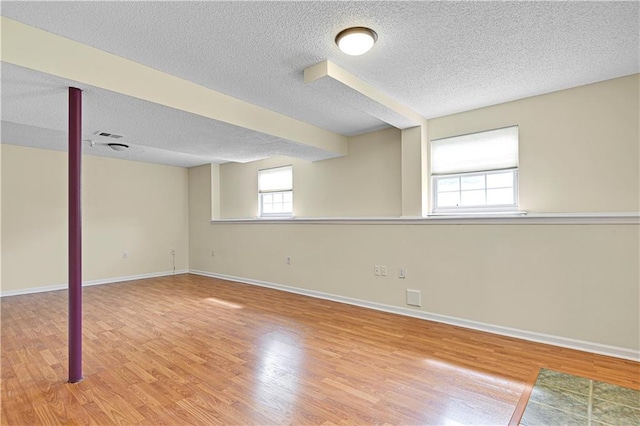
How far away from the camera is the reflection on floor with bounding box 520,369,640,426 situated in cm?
187

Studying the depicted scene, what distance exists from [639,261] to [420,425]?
243cm

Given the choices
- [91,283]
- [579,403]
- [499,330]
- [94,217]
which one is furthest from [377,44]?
[91,283]

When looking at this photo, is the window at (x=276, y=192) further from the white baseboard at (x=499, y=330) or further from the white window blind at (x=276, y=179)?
the white baseboard at (x=499, y=330)

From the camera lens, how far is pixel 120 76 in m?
2.53

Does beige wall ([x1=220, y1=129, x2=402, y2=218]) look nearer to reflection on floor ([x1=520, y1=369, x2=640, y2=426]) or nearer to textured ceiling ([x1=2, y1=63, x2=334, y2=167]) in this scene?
textured ceiling ([x1=2, y1=63, x2=334, y2=167])

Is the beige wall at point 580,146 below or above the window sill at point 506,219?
above

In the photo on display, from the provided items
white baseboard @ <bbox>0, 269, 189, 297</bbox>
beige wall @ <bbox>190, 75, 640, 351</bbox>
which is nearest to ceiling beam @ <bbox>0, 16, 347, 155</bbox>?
beige wall @ <bbox>190, 75, 640, 351</bbox>

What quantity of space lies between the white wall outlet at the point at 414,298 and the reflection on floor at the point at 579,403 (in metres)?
1.53

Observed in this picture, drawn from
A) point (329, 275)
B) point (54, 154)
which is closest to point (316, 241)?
point (329, 275)

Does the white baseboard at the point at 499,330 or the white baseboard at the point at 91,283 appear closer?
the white baseboard at the point at 499,330

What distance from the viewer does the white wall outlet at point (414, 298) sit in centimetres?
381

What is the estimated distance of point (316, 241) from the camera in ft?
16.1

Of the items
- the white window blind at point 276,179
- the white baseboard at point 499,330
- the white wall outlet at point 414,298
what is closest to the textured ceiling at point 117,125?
the white window blind at point 276,179

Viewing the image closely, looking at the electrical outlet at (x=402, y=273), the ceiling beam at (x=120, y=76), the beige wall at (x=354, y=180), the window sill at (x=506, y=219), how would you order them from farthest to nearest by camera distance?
the beige wall at (x=354, y=180)
the electrical outlet at (x=402, y=273)
the window sill at (x=506, y=219)
the ceiling beam at (x=120, y=76)
